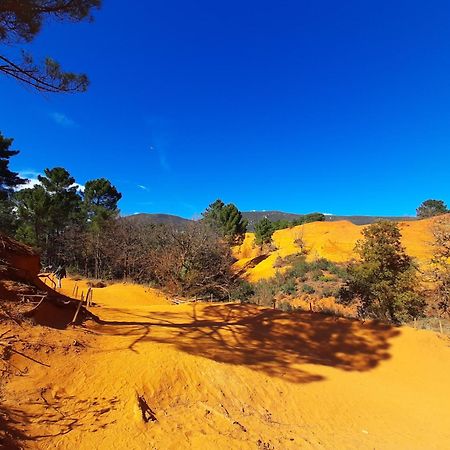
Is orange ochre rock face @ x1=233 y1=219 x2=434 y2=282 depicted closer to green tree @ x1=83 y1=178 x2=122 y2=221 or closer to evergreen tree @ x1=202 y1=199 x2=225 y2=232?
evergreen tree @ x1=202 y1=199 x2=225 y2=232

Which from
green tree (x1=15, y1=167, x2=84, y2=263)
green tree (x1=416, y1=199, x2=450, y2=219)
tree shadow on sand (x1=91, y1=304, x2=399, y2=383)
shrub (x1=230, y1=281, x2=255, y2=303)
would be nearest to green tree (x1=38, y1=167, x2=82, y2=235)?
green tree (x1=15, y1=167, x2=84, y2=263)

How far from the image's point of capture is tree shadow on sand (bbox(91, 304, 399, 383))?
6.93m

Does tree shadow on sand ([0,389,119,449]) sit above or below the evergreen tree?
below

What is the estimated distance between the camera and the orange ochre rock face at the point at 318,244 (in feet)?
106

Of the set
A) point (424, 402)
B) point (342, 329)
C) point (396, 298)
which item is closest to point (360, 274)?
point (396, 298)

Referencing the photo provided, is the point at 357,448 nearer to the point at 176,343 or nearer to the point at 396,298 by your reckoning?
the point at 176,343

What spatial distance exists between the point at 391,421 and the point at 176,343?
3969 millimetres

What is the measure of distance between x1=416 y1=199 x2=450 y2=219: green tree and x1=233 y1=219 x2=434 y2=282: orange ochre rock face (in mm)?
9792

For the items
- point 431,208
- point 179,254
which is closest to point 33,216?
point 179,254

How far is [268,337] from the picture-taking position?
8789 mm

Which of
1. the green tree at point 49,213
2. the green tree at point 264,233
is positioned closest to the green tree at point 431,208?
the green tree at point 264,233

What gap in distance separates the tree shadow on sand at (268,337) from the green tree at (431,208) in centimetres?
4352

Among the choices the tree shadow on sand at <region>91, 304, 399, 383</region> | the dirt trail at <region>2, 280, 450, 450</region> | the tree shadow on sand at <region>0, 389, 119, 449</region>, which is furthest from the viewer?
the tree shadow on sand at <region>91, 304, 399, 383</region>

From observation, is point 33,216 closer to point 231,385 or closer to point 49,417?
point 231,385
